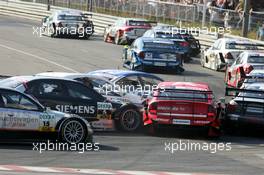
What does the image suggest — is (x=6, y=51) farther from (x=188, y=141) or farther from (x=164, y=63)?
(x=188, y=141)

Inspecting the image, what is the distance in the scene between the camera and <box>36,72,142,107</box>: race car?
19.0 metres

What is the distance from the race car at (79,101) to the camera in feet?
57.8

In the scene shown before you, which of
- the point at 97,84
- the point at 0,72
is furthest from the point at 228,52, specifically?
the point at 97,84

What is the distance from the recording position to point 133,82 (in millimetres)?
20547

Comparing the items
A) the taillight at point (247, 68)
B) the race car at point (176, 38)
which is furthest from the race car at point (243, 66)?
the race car at point (176, 38)

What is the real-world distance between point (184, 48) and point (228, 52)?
396 cm

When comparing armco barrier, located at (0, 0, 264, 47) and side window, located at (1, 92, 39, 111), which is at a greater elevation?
side window, located at (1, 92, 39, 111)

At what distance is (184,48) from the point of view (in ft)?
115

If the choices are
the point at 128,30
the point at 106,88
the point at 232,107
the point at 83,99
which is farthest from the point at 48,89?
the point at 128,30

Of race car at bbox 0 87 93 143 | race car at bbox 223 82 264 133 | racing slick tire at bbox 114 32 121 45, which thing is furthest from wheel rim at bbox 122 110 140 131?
racing slick tire at bbox 114 32 121 45

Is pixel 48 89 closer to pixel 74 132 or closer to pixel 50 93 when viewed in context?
pixel 50 93

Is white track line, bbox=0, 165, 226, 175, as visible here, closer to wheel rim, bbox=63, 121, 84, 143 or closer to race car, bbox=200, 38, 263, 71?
wheel rim, bbox=63, 121, 84, 143

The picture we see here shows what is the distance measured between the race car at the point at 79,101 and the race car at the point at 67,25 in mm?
23836

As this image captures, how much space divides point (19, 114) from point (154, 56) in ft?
50.0
